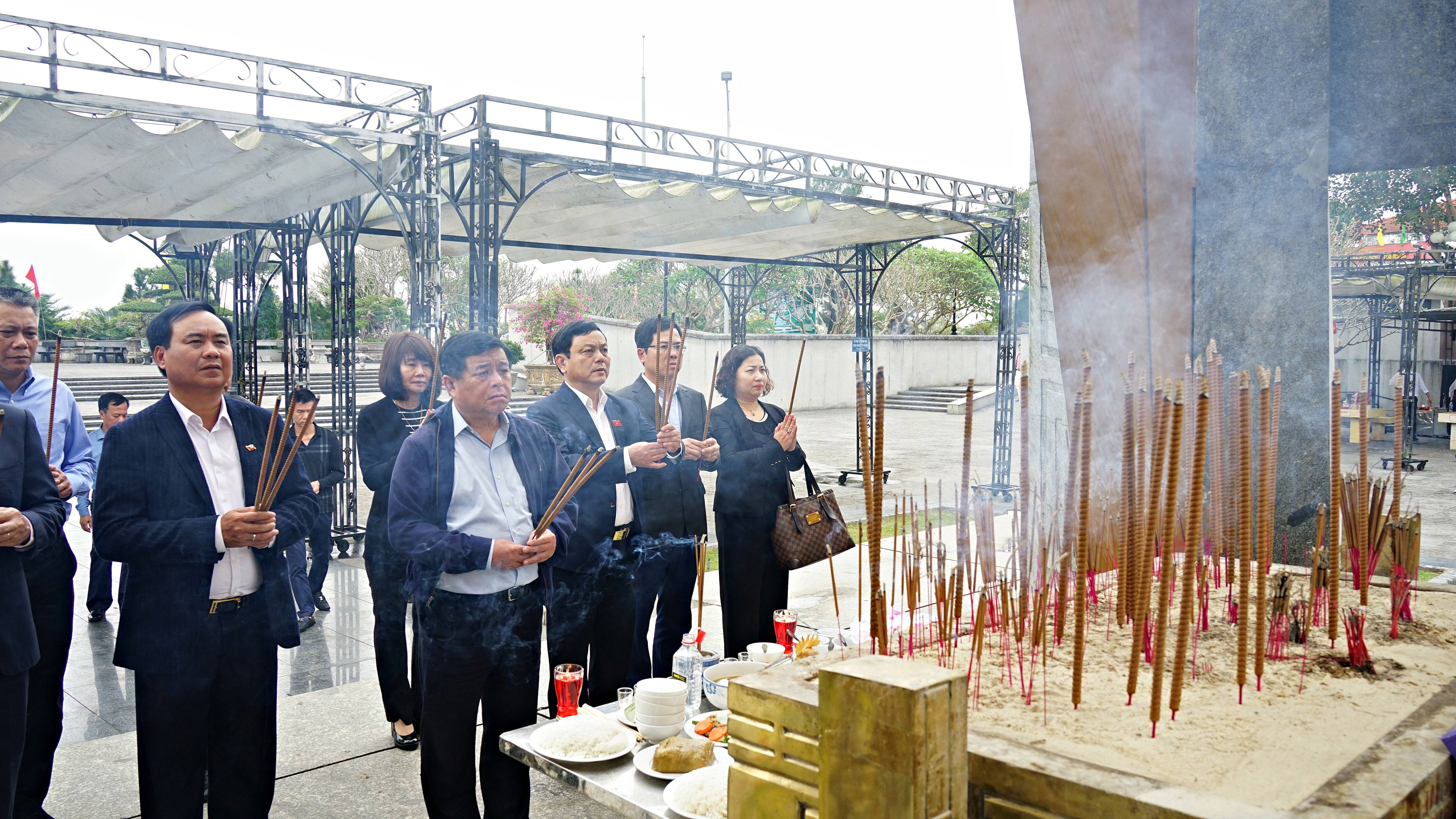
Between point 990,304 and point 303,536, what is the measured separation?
2609 centimetres

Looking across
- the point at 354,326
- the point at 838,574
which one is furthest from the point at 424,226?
the point at 838,574

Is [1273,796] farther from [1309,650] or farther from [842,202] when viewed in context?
[842,202]

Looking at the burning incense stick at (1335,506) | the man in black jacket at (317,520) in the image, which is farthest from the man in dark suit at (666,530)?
the burning incense stick at (1335,506)

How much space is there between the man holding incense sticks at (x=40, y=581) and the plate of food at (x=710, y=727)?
1.68 m

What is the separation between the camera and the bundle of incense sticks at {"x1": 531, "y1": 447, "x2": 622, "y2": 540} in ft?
7.97

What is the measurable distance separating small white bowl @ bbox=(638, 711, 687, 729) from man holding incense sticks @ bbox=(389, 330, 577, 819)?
0.52m

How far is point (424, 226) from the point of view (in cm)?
651

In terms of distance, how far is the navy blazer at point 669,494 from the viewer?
3.38 metres

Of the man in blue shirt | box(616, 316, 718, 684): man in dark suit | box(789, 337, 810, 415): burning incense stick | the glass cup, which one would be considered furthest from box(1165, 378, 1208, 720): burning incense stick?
the man in blue shirt

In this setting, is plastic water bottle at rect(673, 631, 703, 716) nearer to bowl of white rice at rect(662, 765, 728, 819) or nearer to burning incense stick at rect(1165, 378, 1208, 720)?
bowl of white rice at rect(662, 765, 728, 819)

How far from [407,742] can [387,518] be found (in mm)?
897

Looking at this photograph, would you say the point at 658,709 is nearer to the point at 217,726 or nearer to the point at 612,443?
the point at 217,726

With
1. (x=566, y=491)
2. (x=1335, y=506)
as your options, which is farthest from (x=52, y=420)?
(x=1335, y=506)

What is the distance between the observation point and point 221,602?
7.56 ft
